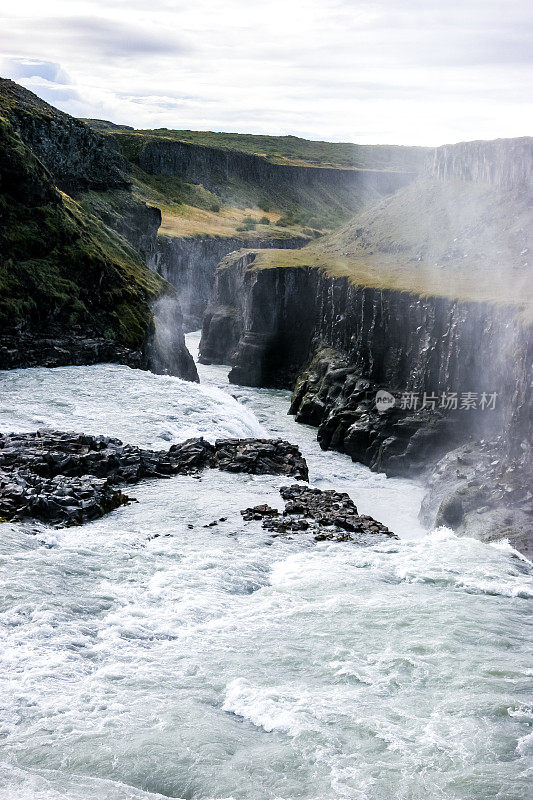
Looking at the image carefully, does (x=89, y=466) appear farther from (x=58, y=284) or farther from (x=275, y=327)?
(x=275, y=327)

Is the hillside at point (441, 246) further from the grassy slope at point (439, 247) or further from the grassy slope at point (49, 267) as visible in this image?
the grassy slope at point (49, 267)

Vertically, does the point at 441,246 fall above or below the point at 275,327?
above

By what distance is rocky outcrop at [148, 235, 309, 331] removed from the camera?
113812 mm

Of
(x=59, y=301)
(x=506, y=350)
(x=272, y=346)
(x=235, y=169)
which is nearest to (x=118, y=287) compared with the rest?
(x=59, y=301)

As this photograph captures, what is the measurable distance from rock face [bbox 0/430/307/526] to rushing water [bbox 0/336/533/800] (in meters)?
1.29

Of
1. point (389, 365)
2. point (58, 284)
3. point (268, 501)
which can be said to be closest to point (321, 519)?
point (268, 501)

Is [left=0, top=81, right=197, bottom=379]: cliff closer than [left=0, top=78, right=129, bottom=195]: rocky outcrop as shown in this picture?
Yes

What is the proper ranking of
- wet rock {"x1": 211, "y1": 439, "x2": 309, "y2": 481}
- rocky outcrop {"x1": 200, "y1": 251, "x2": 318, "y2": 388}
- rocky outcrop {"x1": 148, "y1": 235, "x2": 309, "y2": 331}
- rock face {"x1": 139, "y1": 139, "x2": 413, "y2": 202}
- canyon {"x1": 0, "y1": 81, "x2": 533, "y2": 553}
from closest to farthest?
wet rock {"x1": 211, "y1": 439, "x2": 309, "y2": 481} < canyon {"x1": 0, "y1": 81, "x2": 533, "y2": 553} < rocky outcrop {"x1": 200, "y1": 251, "x2": 318, "y2": 388} < rocky outcrop {"x1": 148, "y1": 235, "x2": 309, "y2": 331} < rock face {"x1": 139, "y1": 139, "x2": 413, "y2": 202}

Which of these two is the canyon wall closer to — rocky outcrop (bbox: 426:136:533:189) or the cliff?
rocky outcrop (bbox: 426:136:533:189)

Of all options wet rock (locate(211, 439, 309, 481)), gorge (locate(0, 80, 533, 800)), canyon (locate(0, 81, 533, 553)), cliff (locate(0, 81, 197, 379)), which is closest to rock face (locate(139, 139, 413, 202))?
canyon (locate(0, 81, 533, 553))

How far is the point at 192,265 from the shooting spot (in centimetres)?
11962

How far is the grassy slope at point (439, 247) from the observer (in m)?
59.8

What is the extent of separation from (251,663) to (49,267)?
147 feet

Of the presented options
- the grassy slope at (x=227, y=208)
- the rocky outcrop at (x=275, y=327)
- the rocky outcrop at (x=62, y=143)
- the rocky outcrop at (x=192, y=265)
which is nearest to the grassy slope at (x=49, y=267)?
the rocky outcrop at (x=62, y=143)
